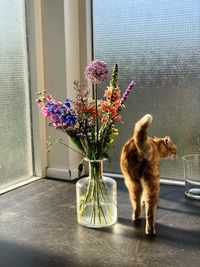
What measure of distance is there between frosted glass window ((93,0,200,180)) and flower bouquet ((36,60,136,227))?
384 millimetres

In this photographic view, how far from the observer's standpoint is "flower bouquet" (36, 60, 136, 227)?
1.05 metres

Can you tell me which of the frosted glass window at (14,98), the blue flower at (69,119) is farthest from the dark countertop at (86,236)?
the blue flower at (69,119)

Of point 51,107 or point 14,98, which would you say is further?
point 14,98

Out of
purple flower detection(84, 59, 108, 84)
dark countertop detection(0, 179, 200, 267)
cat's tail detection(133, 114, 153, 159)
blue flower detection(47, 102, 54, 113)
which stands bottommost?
dark countertop detection(0, 179, 200, 267)

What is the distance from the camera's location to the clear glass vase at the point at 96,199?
111cm

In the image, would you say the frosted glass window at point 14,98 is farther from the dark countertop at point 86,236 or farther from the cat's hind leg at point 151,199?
the cat's hind leg at point 151,199

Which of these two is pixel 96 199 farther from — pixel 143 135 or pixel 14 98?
pixel 14 98

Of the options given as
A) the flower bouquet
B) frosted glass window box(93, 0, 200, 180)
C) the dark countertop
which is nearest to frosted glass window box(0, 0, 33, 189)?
the dark countertop

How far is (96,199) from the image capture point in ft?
3.65

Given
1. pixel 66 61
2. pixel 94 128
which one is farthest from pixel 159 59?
pixel 94 128

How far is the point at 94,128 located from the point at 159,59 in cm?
48

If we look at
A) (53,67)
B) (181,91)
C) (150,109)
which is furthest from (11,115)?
(181,91)

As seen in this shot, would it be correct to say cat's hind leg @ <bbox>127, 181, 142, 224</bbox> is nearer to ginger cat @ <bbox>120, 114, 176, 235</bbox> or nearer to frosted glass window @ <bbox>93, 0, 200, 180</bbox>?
ginger cat @ <bbox>120, 114, 176, 235</bbox>

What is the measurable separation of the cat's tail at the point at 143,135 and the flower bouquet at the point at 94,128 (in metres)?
0.08
